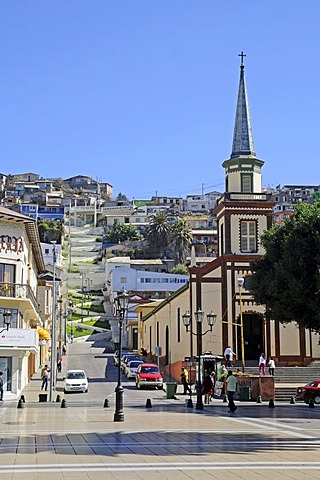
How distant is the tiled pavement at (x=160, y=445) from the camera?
43.6 feet

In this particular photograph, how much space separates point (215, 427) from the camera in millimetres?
22859

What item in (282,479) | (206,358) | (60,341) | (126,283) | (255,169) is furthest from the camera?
(126,283)

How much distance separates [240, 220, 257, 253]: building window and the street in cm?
2308

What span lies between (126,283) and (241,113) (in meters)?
53.3

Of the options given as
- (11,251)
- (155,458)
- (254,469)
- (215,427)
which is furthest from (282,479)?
(11,251)

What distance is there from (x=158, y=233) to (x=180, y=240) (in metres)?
4.20

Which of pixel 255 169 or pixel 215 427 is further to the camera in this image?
pixel 255 169

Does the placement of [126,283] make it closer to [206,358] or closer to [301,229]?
[206,358]

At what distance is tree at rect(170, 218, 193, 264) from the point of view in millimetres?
125375

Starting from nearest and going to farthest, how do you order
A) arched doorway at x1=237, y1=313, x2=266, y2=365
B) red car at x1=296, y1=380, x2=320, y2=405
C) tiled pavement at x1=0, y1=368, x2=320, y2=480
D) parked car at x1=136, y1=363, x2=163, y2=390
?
1. tiled pavement at x1=0, y1=368, x2=320, y2=480
2. red car at x1=296, y1=380, x2=320, y2=405
3. parked car at x1=136, y1=363, x2=163, y2=390
4. arched doorway at x1=237, y1=313, x2=266, y2=365

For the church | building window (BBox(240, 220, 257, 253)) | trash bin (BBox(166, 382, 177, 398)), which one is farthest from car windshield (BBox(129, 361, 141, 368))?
trash bin (BBox(166, 382, 177, 398))

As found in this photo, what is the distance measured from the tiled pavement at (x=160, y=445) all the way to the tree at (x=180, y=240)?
312 ft

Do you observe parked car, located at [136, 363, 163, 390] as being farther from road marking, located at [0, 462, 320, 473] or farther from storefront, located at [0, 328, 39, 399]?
road marking, located at [0, 462, 320, 473]

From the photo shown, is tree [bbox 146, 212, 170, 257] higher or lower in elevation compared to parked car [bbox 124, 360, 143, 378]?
higher
